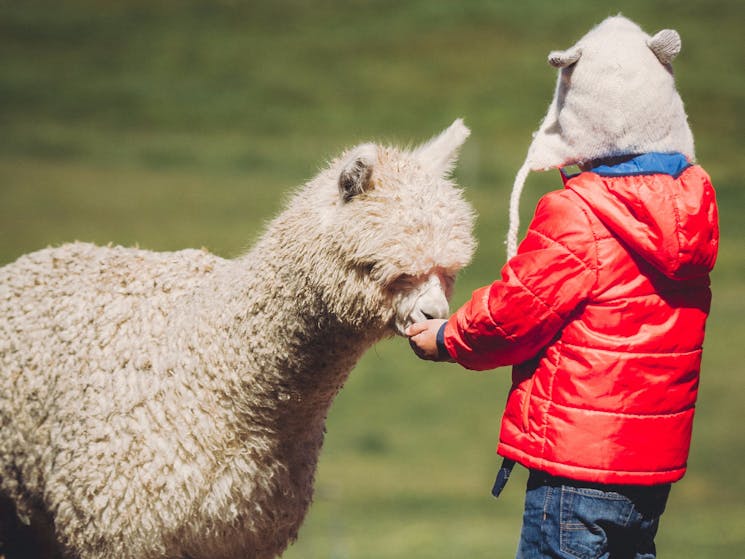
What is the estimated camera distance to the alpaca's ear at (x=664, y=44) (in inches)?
127

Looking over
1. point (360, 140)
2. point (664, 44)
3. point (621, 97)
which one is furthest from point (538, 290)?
point (360, 140)

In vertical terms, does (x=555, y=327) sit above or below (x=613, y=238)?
below

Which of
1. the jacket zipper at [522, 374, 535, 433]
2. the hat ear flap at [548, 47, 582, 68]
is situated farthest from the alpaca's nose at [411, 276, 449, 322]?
the hat ear flap at [548, 47, 582, 68]

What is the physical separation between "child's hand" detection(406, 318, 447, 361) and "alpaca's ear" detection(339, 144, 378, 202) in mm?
440

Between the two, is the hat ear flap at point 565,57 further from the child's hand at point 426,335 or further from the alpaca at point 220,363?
the child's hand at point 426,335

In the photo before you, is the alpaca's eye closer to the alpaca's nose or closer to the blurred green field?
the alpaca's nose

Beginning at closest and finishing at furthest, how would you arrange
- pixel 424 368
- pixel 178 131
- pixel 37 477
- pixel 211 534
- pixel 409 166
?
pixel 409 166 → pixel 211 534 → pixel 37 477 → pixel 424 368 → pixel 178 131

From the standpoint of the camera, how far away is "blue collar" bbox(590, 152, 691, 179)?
321 centimetres

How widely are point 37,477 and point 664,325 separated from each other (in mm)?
2304

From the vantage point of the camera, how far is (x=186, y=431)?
146 inches

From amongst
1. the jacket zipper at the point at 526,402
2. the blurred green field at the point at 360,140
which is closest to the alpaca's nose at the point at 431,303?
the jacket zipper at the point at 526,402

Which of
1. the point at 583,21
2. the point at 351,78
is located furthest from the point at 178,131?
the point at 583,21

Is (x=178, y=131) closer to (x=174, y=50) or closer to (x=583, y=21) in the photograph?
(x=174, y=50)

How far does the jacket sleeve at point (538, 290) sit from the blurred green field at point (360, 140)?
9.91 ft
